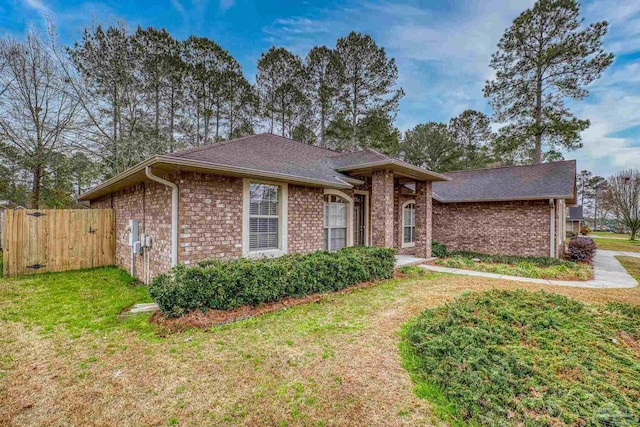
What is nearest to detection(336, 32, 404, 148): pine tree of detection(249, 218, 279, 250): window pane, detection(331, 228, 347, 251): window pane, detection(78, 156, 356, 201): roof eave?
detection(331, 228, 347, 251): window pane

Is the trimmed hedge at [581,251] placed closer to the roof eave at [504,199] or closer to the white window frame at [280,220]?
the roof eave at [504,199]

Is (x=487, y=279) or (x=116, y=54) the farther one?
(x=116, y=54)

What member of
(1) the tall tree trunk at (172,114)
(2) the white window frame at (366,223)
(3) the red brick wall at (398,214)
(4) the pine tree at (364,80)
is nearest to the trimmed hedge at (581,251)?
(3) the red brick wall at (398,214)

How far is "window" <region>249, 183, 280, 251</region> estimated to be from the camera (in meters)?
6.70

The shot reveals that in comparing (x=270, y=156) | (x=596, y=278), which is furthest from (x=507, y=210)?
(x=270, y=156)

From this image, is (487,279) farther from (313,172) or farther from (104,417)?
(104,417)

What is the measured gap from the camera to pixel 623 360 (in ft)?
9.96

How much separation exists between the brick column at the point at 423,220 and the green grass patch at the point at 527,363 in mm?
6187

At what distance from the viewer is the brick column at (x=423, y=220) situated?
35.3 feet

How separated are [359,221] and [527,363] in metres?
7.72

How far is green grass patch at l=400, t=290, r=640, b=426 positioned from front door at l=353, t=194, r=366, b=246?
19.4 feet

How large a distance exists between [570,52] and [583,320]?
672 inches

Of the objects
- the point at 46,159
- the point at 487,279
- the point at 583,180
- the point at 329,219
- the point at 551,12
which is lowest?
the point at 487,279

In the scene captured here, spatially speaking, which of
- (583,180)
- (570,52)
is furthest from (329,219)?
(583,180)
